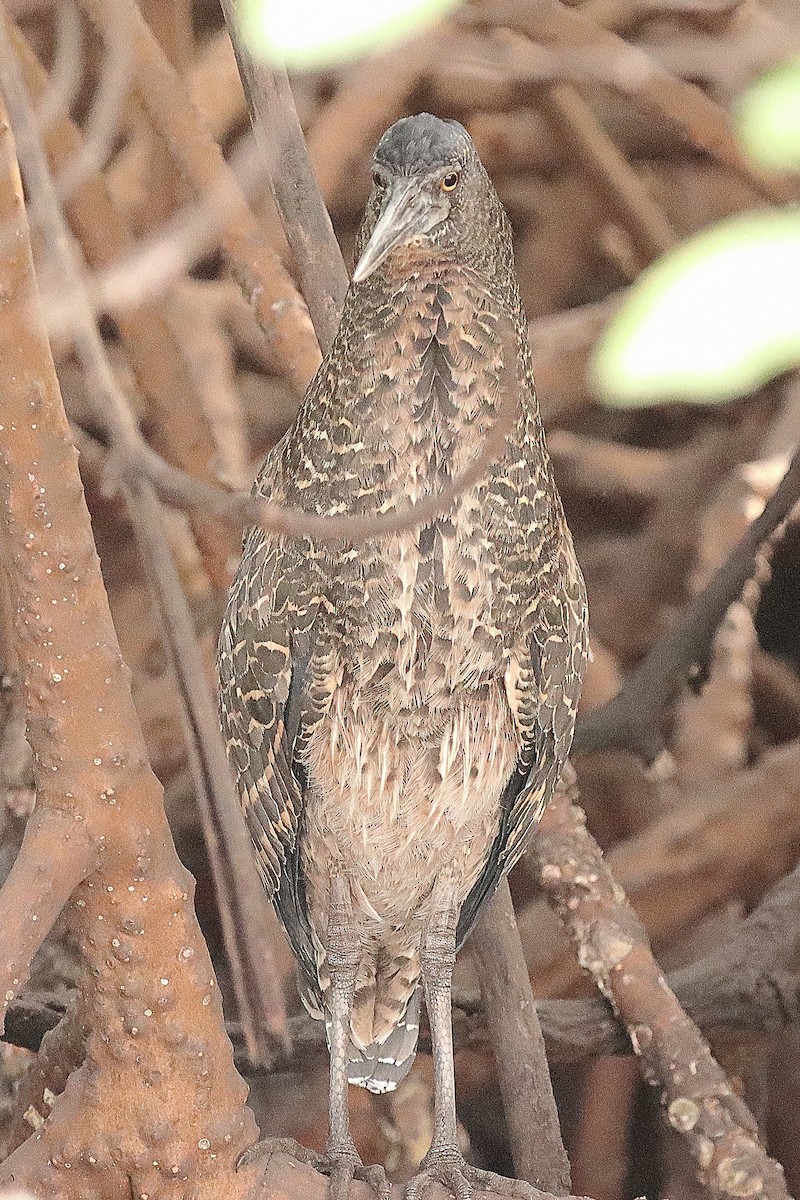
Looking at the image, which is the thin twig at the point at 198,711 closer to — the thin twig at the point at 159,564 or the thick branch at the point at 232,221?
the thin twig at the point at 159,564

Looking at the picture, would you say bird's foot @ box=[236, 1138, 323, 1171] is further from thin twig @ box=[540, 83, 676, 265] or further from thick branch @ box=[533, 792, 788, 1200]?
thin twig @ box=[540, 83, 676, 265]

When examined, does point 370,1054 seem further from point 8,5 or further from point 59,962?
point 8,5

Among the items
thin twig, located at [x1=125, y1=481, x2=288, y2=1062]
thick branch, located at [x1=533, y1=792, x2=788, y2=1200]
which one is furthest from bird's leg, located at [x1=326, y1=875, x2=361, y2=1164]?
thin twig, located at [x1=125, y1=481, x2=288, y2=1062]

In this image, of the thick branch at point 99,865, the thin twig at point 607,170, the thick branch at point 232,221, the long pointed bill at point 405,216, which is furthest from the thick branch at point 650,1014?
the thin twig at point 607,170

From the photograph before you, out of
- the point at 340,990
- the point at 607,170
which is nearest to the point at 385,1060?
the point at 340,990

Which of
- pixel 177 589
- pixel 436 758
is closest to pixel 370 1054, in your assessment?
pixel 436 758

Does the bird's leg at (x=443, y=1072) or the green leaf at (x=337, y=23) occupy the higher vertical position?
the green leaf at (x=337, y=23)
